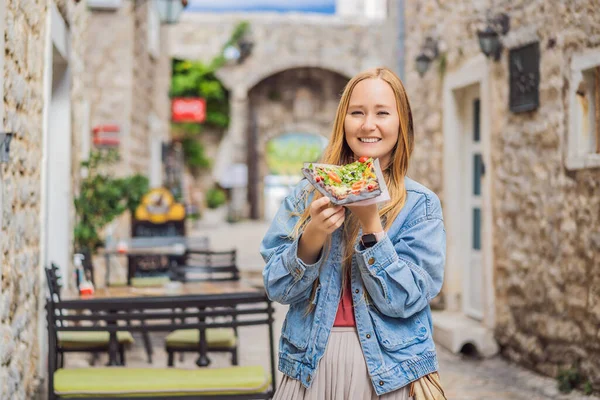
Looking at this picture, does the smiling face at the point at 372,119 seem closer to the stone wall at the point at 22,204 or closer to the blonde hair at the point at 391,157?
the blonde hair at the point at 391,157

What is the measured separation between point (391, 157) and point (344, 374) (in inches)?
20.6

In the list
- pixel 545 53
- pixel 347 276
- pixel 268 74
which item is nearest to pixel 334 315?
pixel 347 276

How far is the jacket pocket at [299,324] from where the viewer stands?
2014mm

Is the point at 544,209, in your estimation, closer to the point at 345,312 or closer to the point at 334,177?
the point at 345,312

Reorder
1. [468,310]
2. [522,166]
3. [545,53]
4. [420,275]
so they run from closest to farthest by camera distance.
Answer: [420,275] < [545,53] < [522,166] < [468,310]

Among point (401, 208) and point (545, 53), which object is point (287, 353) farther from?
point (545, 53)

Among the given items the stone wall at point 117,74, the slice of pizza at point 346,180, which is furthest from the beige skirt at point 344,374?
the stone wall at point 117,74

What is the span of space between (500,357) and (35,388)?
3.40 meters

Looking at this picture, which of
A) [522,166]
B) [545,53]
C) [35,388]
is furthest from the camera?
[522,166]

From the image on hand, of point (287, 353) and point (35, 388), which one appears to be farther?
point (35, 388)

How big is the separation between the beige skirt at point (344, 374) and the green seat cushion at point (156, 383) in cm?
157

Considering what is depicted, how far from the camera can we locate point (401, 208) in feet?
6.67

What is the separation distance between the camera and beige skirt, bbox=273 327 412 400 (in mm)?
1975

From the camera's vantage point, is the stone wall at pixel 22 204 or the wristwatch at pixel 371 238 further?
the stone wall at pixel 22 204
